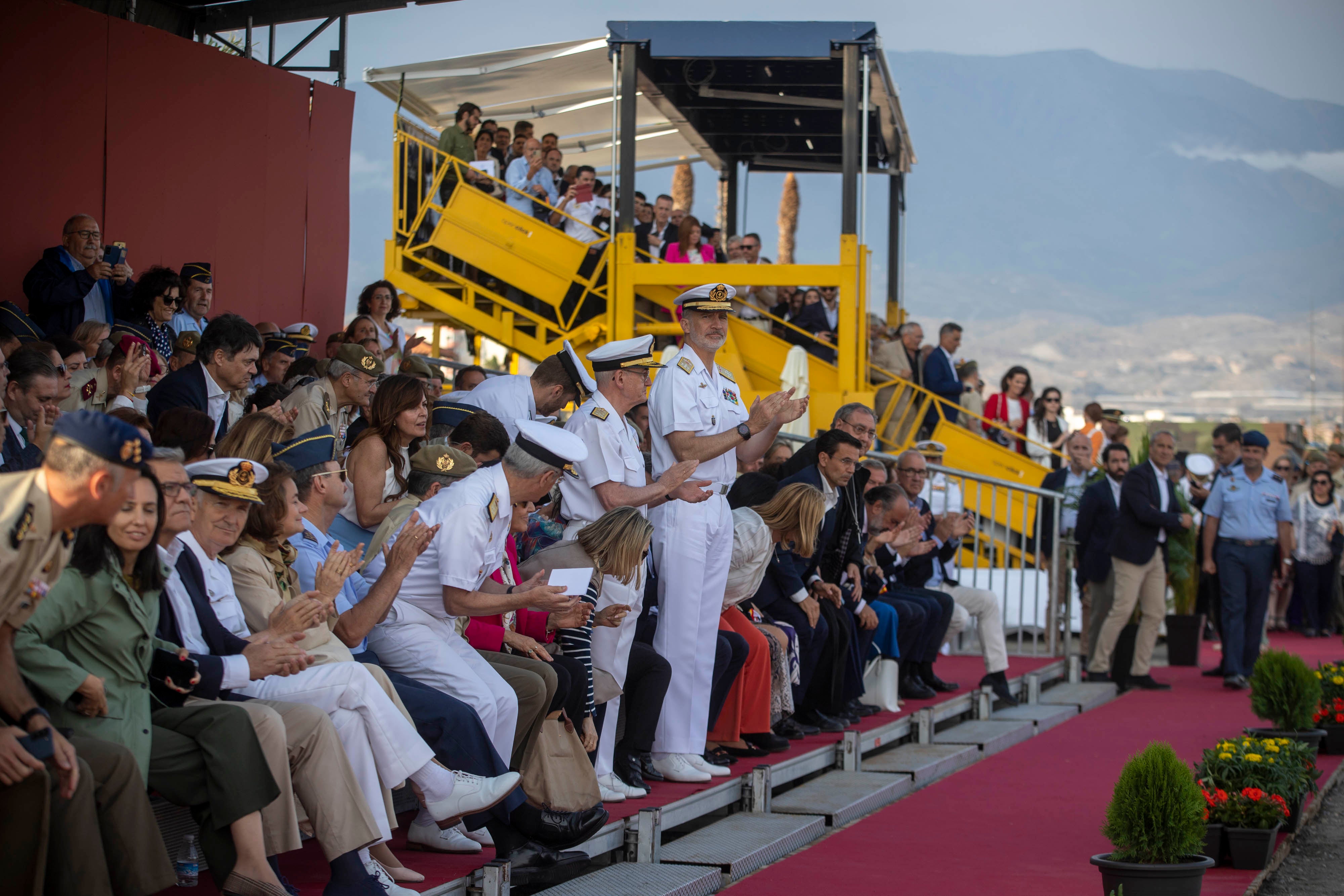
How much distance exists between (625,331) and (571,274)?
1.09 meters

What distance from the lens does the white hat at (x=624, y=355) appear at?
564 centimetres

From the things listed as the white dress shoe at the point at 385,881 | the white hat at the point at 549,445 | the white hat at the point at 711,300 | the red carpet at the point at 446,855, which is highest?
the white hat at the point at 711,300

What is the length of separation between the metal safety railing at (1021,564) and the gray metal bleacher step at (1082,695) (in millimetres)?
394

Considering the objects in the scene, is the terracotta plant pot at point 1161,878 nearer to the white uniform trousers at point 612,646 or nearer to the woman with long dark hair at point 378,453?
the white uniform trousers at point 612,646

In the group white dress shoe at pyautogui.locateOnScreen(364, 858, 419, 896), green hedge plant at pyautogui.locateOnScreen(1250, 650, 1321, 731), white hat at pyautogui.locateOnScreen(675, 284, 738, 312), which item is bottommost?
white dress shoe at pyautogui.locateOnScreen(364, 858, 419, 896)

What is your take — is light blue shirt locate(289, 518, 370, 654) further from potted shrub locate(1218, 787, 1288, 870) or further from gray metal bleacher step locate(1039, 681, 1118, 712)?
gray metal bleacher step locate(1039, 681, 1118, 712)

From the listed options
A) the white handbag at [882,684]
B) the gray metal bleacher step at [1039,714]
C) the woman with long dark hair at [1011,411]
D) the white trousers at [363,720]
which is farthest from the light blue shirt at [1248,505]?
the white trousers at [363,720]

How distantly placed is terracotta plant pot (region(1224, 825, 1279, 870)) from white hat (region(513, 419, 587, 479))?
2.84 m

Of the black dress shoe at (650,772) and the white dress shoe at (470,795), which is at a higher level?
the white dress shoe at (470,795)

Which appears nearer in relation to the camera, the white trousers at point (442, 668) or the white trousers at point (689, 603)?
the white trousers at point (442, 668)

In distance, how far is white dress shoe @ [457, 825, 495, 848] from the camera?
4562 millimetres

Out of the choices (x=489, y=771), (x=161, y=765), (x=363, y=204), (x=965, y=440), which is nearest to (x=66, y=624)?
(x=161, y=765)

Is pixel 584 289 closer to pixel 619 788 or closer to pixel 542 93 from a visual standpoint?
pixel 542 93

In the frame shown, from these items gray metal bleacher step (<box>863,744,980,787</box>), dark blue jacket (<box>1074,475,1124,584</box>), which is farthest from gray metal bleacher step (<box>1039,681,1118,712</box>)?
gray metal bleacher step (<box>863,744,980,787</box>)
